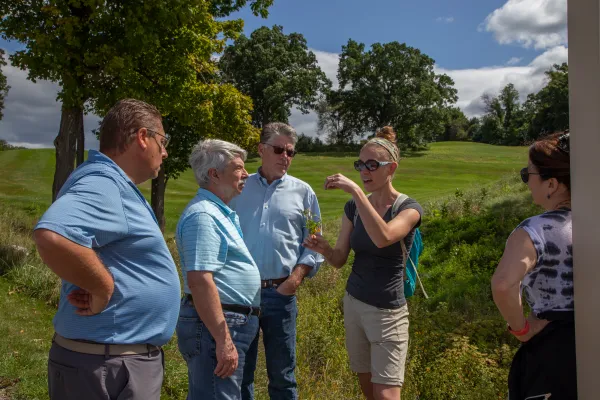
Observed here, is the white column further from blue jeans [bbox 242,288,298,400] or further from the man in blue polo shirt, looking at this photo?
blue jeans [bbox 242,288,298,400]

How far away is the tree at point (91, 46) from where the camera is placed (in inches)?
475

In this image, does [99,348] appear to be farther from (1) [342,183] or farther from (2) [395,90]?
(2) [395,90]

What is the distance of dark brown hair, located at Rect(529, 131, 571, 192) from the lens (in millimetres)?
2285

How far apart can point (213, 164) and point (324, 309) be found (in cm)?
445

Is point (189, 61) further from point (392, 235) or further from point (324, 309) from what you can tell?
point (392, 235)

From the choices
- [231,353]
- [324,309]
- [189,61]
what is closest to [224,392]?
[231,353]

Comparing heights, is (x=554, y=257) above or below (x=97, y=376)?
above

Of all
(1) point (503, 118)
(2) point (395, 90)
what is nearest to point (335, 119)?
(2) point (395, 90)

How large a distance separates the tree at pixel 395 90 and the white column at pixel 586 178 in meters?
62.0

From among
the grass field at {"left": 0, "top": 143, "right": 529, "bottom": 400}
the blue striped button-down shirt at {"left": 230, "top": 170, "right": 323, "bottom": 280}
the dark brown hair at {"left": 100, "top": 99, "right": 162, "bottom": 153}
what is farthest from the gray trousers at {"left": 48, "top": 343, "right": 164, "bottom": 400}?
the grass field at {"left": 0, "top": 143, "right": 529, "bottom": 400}

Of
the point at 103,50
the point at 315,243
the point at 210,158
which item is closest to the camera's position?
the point at 210,158

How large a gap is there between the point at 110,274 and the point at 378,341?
6.16 ft

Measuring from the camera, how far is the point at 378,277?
11.6 feet

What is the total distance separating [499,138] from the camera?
79062 millimetres
